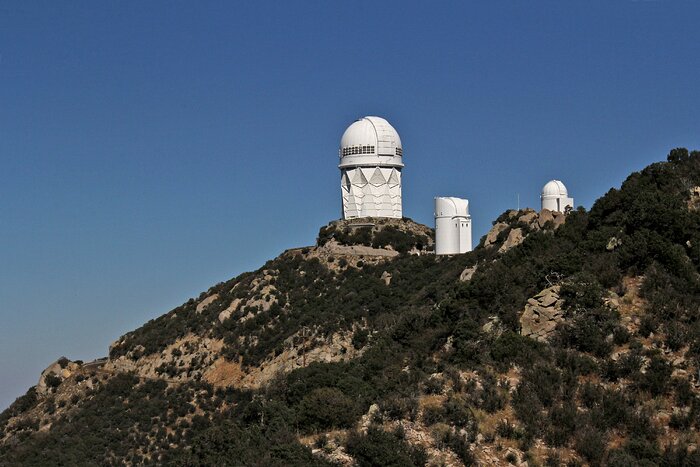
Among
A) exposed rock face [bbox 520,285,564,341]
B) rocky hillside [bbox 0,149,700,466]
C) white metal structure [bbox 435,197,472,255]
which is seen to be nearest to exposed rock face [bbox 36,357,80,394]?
rocky hillside [bbox 0,149,700,466]

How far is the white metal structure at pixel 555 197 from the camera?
7375 cm

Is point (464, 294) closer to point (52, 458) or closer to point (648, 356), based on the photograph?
point (648, 356)

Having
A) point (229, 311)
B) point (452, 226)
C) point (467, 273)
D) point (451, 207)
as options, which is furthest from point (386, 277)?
point (467, 273)

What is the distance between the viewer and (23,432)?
6412cm

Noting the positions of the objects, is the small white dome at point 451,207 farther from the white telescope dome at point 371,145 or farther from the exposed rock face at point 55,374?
the exposed rock face at point 55,374

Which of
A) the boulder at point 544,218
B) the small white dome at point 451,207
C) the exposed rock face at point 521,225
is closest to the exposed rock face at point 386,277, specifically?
the small white dome at point 451,207

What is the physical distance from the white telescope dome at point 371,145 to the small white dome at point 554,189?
10379 mm

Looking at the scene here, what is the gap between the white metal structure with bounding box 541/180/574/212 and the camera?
73750 millimetres

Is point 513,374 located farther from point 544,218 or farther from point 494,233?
point 494,233

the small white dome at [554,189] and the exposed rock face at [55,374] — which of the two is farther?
the small white dome at [554,189]

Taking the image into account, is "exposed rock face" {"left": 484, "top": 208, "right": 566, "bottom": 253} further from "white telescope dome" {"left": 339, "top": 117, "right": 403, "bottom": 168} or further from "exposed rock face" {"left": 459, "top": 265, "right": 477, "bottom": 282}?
A: "white telescope dome" {"left": 339, "top": 117, "right": 403, "bottom": 168}

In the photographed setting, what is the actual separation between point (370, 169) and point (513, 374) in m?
41.0

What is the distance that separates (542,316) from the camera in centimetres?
3634

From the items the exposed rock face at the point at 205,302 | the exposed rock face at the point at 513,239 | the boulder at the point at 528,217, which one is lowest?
the exposed rock face at the point at 205,302
